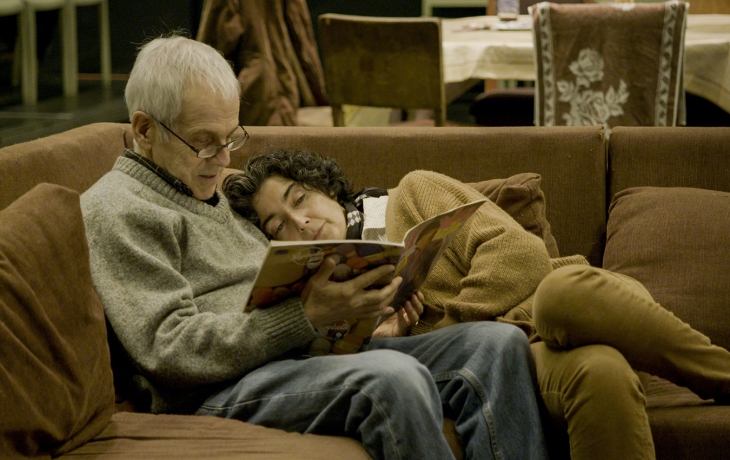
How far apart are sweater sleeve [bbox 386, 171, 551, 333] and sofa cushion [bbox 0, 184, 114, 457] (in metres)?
0.78

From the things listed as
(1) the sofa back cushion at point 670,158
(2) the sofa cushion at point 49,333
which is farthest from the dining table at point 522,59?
(2) the sofa cushion at point 49,333

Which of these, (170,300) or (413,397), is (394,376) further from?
(170,300)

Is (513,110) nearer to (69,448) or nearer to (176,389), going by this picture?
(176,389)

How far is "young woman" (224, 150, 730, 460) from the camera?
1.62 metres

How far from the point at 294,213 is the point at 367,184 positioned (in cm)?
47

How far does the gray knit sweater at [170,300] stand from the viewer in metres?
1.62

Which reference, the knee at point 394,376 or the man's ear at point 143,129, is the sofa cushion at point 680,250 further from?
the man's ear at point 143,129

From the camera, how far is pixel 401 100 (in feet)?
11.4

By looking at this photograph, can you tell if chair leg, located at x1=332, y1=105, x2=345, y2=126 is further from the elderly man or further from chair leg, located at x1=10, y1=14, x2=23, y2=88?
chair leg, located at x1=10, y1=14, x2=23, y2=88

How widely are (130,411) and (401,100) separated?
Result: 2.01 meters

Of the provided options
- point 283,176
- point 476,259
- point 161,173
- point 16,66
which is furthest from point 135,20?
point 476,259

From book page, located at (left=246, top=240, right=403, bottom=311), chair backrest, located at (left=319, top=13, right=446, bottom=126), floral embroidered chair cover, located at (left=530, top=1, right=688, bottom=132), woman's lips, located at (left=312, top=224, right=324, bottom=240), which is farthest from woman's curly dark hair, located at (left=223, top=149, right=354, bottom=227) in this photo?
floral embroidered chair cover, located at (left=530, top=1, right=688, bottom=132)

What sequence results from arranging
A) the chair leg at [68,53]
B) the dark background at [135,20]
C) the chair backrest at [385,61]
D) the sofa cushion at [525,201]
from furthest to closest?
the dark background at [135,20]
the chair leg at [68,53]
the chair backrest at [385,61]
the sofa cushion at [525,201]

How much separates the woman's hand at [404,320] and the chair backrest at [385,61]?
1541mm
